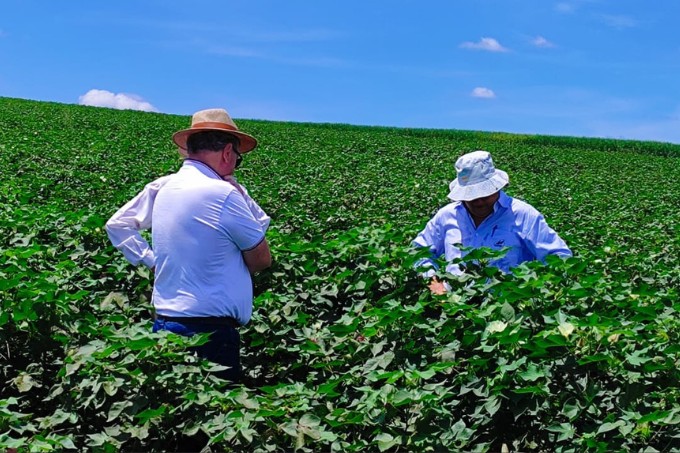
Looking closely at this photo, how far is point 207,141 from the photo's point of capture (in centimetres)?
358

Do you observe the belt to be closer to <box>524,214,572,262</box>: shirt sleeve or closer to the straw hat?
the straw hat

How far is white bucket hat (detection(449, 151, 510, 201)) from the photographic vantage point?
169 inches

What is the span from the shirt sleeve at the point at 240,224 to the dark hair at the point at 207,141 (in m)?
0.29

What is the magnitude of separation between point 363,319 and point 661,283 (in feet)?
14.1

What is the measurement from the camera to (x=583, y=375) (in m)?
2.91

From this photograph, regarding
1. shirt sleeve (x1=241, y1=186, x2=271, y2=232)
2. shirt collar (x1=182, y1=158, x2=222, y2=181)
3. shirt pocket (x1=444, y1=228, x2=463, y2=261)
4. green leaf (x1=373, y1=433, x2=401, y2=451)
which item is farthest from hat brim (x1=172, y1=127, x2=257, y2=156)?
green leaf (x1=373, y1=433, x2=401, y2=451)

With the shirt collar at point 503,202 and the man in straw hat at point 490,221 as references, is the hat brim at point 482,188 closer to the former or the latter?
the man in straw hat at point 490,221

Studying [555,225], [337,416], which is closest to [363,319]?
Answer: [337,416]

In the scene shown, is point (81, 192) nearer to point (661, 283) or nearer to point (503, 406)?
point (661, 283)

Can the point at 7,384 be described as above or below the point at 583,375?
below

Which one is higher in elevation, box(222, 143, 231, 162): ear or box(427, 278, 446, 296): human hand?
box(222, 143, 231, 162): ear

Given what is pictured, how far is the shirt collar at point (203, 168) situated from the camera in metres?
3.50

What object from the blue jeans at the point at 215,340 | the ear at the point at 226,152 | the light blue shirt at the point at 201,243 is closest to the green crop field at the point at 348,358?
the blue jeans at the point at 215,340

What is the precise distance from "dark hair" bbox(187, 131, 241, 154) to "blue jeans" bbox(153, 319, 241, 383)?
86 centimetres
